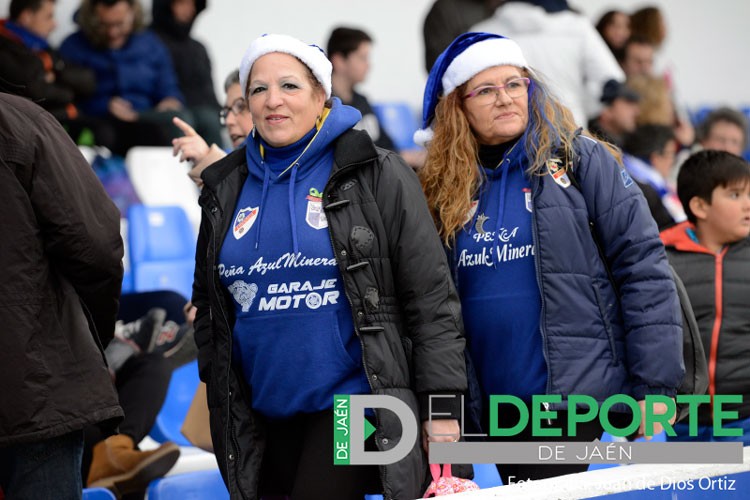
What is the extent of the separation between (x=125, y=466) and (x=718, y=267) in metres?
2.11

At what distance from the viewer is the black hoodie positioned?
738cm

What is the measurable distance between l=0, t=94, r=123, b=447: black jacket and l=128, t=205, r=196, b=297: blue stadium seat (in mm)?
2731

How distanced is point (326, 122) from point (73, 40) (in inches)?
177

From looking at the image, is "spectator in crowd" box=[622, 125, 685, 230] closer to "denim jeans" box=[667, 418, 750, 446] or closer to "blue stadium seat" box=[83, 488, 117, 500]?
"denim jeans" box=[667, 418, 750, 446]

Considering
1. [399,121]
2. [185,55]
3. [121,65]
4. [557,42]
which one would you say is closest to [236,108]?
[557,42]

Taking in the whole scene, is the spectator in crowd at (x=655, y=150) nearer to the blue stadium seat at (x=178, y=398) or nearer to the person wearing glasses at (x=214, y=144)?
the blue stadium seat at (x=178, y=398)

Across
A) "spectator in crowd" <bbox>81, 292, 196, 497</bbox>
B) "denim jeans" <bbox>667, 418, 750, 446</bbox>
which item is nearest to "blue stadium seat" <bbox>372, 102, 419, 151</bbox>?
"spectator in crowd" <bbox>81, 292, 196, 497</bbox>

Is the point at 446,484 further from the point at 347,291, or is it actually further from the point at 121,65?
the point at 121,65

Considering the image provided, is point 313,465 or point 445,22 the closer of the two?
point 313,465

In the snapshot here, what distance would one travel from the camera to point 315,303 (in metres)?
2.62

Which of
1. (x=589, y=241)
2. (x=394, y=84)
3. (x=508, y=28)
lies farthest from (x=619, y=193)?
(x=394, y=84)

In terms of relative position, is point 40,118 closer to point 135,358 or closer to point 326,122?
point 326,122

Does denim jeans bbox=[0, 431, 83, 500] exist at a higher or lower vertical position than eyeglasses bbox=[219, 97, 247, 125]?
lower

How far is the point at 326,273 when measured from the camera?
2.63 metres
